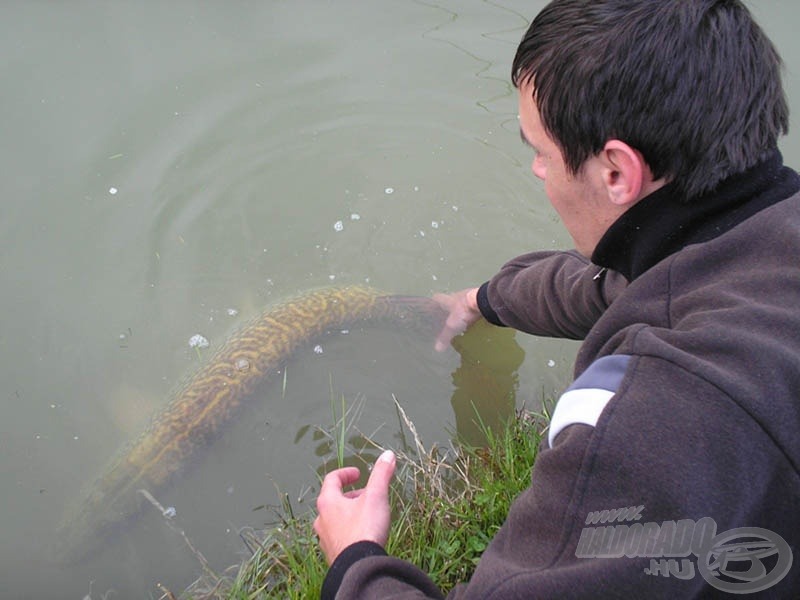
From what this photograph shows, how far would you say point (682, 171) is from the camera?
169 centimetres

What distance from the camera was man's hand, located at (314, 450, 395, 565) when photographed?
2.21m

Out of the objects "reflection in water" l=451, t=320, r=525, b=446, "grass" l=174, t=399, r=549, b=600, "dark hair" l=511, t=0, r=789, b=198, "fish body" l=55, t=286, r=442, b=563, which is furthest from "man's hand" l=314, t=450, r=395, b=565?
"fish body" l=55, t=286, r=442, b=563

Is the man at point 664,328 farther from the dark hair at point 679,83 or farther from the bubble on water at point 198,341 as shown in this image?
the bubble on water at point 198,341

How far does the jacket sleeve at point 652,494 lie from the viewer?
Answer: 130 centimetres

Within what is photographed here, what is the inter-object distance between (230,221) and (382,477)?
3264 mm

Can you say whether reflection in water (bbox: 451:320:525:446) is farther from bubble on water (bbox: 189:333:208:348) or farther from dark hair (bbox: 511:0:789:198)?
dark hair (bbox: 511:0:789:198)

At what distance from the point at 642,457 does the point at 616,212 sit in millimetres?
777

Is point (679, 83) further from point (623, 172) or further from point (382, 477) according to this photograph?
point (382, 477)

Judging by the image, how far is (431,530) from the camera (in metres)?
3.14

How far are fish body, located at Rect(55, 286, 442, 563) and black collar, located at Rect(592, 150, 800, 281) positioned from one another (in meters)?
2.84

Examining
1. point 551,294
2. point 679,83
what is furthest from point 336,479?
point 679,83

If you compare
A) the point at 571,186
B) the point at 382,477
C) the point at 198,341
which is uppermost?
the point at 571,186

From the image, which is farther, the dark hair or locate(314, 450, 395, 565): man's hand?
locate(314, 450, 395, 565): man's hand

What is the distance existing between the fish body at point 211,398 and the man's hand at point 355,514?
6.48 feet
